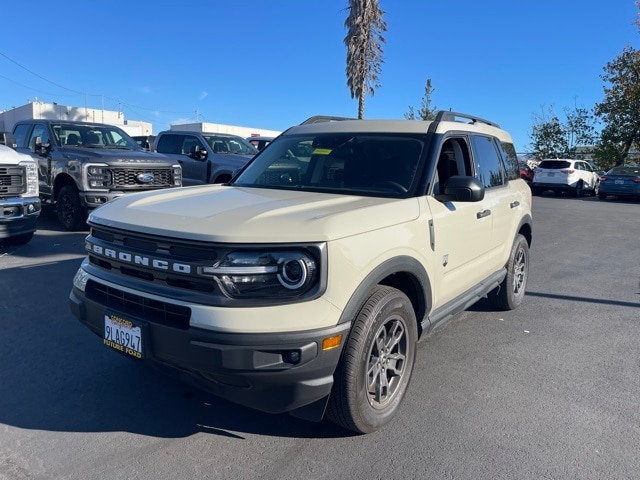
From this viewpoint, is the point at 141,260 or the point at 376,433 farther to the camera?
the point at 376,433

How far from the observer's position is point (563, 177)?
74.1ft

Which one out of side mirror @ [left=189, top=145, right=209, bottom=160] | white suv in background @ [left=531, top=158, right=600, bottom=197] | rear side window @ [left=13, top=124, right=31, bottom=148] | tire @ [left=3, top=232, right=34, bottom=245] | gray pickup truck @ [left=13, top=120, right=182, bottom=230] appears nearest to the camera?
tire @ [left=3, top=232, right=34, bottom=245]

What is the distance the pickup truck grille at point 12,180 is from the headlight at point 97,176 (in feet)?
4.57

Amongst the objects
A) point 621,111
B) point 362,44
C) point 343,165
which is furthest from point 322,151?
point 621,111

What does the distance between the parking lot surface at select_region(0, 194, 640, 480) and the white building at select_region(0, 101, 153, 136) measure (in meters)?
33.1

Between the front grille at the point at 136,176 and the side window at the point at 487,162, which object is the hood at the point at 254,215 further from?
the front grille at the point at 136,176

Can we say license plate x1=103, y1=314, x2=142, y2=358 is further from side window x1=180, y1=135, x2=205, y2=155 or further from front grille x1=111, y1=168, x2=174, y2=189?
side window x1=180, y1=135, x2=205, y2=155

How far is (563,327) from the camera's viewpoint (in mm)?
5148

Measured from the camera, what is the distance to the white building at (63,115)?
3584cm

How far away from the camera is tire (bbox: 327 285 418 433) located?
2.81 m

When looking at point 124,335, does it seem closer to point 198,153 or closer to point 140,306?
point 140,306

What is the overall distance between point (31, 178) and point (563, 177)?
21241 mm

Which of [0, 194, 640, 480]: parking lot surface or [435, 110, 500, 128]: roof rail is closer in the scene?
[0, 194, 640, 480]: parking lot surface

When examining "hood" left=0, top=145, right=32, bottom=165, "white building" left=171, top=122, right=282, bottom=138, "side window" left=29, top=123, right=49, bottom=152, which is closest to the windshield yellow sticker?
"hood" left=0, top=145, right=32, bottom=165
